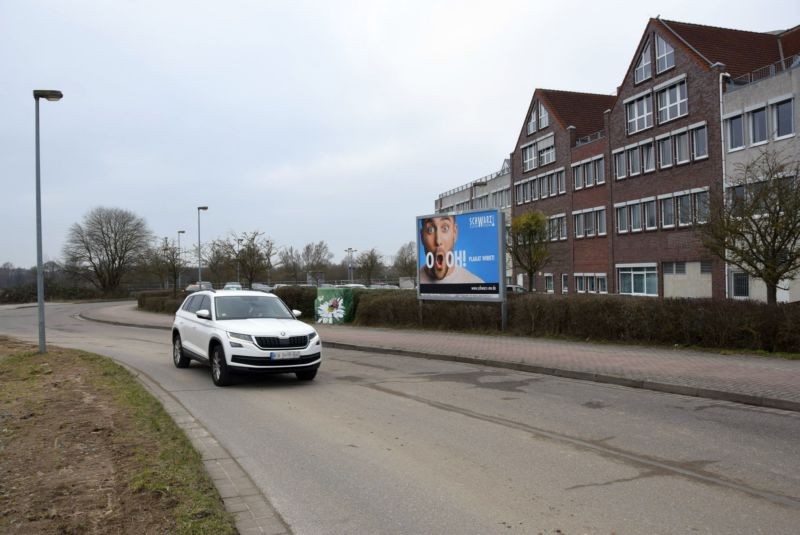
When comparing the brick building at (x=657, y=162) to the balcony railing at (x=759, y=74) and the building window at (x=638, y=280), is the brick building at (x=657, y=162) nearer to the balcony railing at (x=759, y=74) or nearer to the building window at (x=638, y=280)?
the building window at (x=638, y=280)

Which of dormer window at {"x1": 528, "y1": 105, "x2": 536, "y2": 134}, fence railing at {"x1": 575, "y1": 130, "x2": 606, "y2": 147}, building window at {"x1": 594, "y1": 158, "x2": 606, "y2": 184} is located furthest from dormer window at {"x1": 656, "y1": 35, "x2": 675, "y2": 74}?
dormer window at {"x1": 528, "y1": 105, "x2": 536, "y2": 134}

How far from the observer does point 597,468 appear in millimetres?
5699

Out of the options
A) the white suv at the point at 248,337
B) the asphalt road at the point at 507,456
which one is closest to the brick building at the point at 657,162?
the white suv at the point at 248,337

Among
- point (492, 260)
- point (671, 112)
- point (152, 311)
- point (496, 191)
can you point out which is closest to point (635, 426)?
point (492, 260)

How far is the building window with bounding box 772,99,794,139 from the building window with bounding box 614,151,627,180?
12022 millimetres

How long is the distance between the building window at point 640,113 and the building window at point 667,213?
5104 mm

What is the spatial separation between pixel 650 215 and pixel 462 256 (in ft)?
76.1

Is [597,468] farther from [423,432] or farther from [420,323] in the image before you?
[420,323]

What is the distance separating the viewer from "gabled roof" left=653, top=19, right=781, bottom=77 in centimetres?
3522

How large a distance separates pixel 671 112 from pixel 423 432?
35.3 metres

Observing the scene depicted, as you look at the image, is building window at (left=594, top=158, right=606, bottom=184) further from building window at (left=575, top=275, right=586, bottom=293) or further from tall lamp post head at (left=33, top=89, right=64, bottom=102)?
tall lamp post head at (left=33, top=89, right=64, bottom=102)

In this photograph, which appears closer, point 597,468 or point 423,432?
point 597,468

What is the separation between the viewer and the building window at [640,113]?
128 feet

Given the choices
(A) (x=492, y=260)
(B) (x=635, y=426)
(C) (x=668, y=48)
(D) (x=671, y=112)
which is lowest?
(B) (x=635, y=426)
